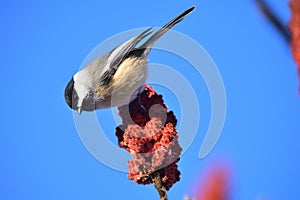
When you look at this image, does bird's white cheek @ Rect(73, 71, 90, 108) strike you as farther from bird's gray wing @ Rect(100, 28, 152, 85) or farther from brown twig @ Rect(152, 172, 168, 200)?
brown twig @ Rect(152, 172, 168, 200)

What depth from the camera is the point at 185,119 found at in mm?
2217

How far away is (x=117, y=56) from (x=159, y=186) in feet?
6.22

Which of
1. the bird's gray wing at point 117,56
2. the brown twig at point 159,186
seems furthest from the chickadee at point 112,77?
the brown twig at point 159,186

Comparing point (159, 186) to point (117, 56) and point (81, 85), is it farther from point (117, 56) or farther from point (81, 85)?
point (81, 85)

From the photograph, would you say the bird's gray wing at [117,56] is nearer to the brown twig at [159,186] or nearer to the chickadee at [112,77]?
the chickadee at [112,77]

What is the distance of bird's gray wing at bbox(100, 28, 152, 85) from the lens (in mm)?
3107

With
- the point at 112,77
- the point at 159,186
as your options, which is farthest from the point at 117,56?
the point at 159,186

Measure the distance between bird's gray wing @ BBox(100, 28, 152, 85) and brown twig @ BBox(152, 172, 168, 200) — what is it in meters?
1.55

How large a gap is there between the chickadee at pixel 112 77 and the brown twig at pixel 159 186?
1488 millimetres

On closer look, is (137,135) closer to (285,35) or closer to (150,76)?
(285,35)

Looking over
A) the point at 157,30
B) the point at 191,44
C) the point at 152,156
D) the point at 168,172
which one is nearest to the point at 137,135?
the point at 152,156

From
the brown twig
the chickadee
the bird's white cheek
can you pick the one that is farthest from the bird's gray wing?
the brown twig

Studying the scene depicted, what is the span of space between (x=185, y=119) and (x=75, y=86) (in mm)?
1727

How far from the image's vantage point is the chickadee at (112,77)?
3.32 m
